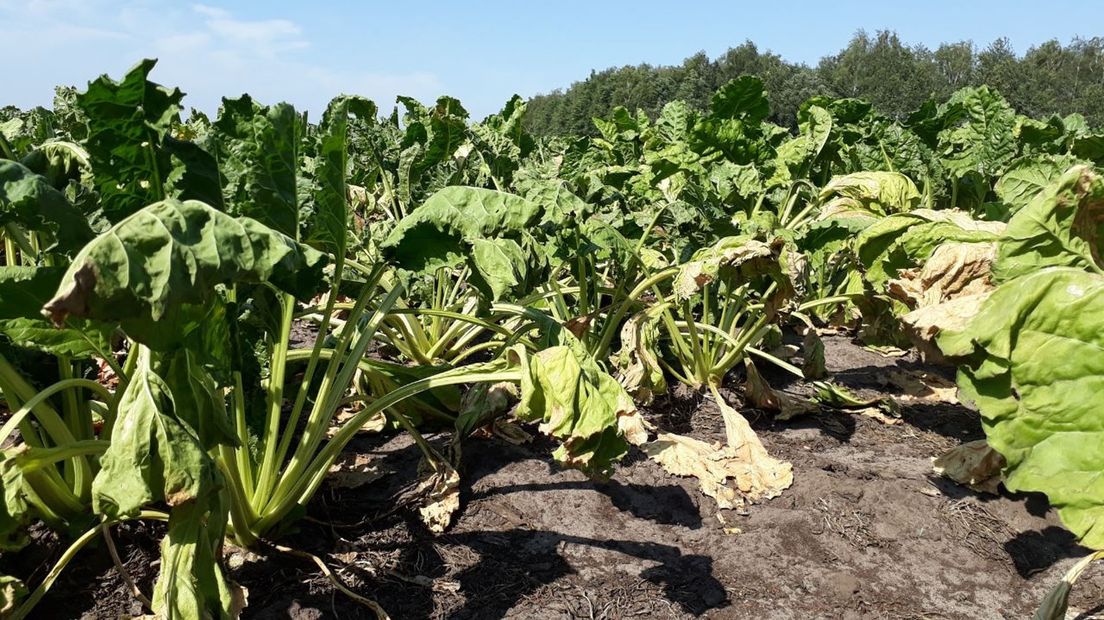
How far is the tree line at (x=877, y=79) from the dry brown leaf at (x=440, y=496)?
36712 millimetres

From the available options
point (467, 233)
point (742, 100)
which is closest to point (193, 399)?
point (467, 233)

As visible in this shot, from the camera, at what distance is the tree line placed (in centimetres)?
4403

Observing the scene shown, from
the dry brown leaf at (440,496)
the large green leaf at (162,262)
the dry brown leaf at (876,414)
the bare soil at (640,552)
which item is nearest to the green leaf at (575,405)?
the bare soil at (640,552)

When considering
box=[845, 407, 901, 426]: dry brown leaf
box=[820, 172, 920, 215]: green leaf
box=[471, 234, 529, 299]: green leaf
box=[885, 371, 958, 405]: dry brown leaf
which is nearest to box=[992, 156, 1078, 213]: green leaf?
box=[820, 172, 920, 215]: green leaf

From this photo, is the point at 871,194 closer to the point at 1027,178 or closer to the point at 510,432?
the point at 1027,178

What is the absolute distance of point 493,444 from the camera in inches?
119

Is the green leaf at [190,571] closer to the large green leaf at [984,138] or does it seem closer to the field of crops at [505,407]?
the field of crops at [505,407]

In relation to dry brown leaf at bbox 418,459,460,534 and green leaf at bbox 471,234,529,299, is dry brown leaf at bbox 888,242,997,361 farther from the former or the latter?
dry brown leaf at bbox 418,459,460,534

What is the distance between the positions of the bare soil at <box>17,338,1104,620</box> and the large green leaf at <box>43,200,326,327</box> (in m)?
1.10

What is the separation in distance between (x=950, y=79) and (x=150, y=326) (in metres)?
72.9

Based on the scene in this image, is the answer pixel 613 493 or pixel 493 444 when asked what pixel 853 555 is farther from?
pixel 493 444

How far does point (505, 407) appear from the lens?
9.95 feet

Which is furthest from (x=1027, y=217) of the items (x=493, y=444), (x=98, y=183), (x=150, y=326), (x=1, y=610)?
(x=1, y=610)

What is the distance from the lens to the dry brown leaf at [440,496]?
246 centimetres
